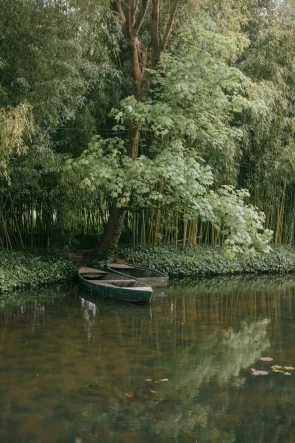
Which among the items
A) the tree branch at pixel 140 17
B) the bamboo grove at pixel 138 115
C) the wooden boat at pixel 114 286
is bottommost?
the wooden boat at pixel 114 286

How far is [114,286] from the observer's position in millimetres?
9578

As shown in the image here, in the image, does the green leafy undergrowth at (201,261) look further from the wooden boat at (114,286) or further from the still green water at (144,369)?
the still green water at (144,369)

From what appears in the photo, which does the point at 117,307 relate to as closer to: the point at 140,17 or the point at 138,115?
the point at 138,115

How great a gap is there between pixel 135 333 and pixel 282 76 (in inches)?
301

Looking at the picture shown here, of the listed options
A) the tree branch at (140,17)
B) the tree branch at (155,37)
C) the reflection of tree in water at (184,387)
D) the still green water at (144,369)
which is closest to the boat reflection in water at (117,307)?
the still green water at (144,369)

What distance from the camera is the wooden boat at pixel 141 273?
34.8 ft

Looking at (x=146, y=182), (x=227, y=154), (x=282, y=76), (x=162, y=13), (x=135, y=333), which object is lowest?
(x=135, y=333)

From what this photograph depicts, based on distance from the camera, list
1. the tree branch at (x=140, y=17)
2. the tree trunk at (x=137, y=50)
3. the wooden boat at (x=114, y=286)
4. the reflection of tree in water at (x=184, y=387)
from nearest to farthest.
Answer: the reflection of tree in water at (x=184, y=387), the wooden boat at (x=114, y=286), the tree branch at (x=140, y=17), the tree trunk at (x=137, y=50)

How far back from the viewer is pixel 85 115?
35.0ft

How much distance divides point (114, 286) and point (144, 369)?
3.58 metres

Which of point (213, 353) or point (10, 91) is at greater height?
point (10, 91)

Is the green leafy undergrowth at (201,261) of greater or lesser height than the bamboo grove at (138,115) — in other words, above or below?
below

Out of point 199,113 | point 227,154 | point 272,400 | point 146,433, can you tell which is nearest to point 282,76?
point 227,154

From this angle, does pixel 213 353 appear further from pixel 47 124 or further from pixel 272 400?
pixel 47 124
